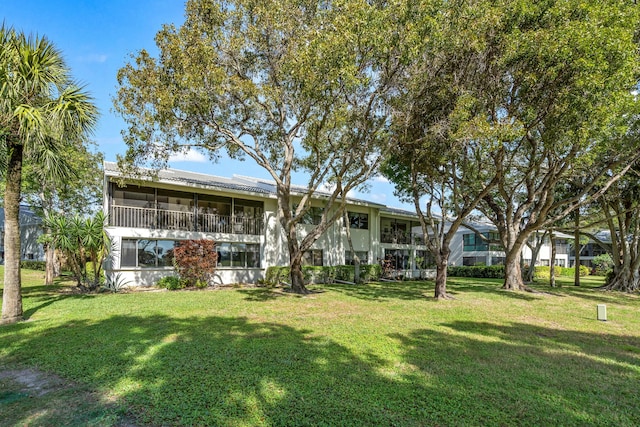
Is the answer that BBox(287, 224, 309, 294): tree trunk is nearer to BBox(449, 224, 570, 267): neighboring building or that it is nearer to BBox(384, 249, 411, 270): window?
BBox(384, 249, 411, 270): window

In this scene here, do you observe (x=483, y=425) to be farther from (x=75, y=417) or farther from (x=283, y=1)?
(x=283, y=1)

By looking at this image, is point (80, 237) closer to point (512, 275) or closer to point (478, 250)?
point (512, 275)

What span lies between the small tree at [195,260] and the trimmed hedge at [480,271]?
2255 cm

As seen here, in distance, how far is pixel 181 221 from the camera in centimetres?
1706

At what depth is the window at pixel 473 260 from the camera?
38.6 meters

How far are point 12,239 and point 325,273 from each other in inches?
569

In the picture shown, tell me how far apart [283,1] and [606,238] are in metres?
47.2

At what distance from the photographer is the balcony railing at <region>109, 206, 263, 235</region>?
51.1ft

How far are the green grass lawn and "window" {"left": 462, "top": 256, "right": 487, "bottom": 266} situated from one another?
29.6 meters

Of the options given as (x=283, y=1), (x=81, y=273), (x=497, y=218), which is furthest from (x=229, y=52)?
(x=497, y=218)

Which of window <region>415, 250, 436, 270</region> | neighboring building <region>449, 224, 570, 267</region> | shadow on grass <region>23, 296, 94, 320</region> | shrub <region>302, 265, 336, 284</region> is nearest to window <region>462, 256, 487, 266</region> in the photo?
neighboring building <region>449, 224, 570, 267</region>

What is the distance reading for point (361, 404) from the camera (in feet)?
13.4

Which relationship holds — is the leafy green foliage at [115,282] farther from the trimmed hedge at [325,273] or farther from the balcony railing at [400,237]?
the balcony railing at [400,237]

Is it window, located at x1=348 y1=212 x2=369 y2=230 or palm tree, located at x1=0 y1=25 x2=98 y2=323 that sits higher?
palm tree, located at x1=0 y1=25 x2=98 y2=323
